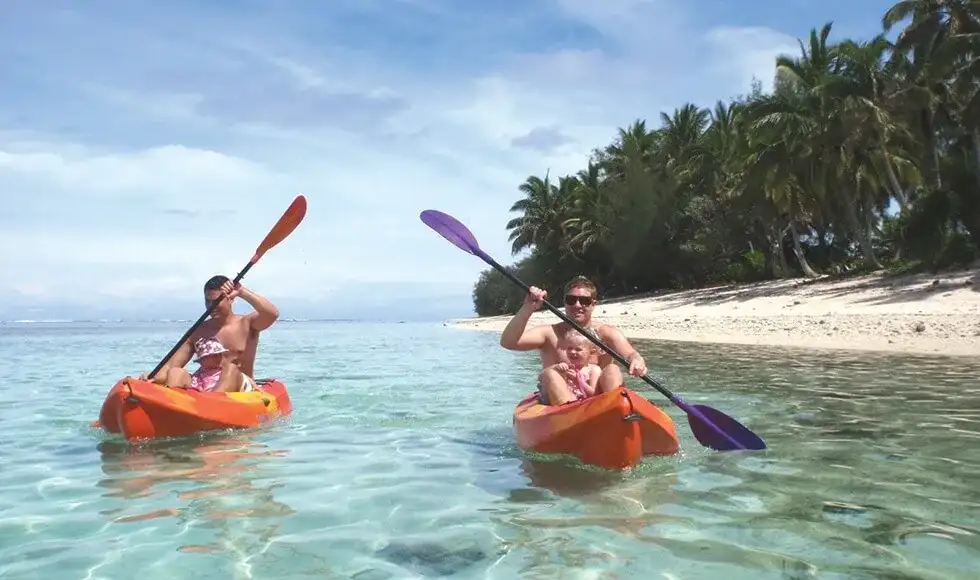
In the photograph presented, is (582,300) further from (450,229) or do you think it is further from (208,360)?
(208,360)

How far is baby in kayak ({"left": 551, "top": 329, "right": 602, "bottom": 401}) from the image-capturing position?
20.1 ft

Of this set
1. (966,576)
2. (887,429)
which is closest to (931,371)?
(887,429)

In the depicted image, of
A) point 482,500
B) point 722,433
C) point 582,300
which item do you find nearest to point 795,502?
point 722,433

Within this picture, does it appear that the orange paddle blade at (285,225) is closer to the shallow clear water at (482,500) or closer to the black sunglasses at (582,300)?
the shallow clear water at (482,500)

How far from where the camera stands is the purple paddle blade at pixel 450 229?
24.1 ft

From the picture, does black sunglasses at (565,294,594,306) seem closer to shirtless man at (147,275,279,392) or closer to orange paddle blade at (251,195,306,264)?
shirtless man at (147,275,279,392)

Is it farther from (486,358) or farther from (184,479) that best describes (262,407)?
(486,358)

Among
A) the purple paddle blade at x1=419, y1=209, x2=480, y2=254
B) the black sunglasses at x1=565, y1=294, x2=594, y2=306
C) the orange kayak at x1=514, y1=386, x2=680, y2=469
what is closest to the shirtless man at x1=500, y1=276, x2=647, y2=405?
the black sunglasses at x1=565, y1=294, x2=594, y2=306

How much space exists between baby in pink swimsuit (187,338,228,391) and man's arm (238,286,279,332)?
1.28ft

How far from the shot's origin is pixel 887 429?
22.1 ft

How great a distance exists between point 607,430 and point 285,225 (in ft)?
15.8

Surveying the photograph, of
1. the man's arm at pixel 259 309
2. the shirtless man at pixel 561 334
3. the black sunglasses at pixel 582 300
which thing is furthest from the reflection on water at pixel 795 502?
the man's arm at pixel 259 309

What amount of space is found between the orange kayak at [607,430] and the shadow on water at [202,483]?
185 centimetres

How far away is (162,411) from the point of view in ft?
20.7
